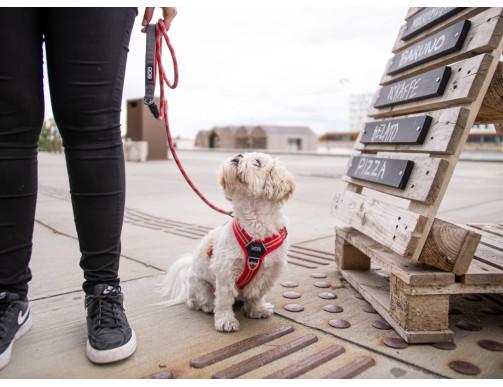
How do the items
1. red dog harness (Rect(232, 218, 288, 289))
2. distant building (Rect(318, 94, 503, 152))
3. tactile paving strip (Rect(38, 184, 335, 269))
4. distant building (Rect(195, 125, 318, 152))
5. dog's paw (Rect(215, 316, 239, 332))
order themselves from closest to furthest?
dog's paw (Rect(215, 316, 239, 332)) < red dog harness (Rect(232, 218, 288, 289)) < tactile paving strip (Rect(38, 184, 335, 269)) < distant building (Rect(318, 94, 503, 152)) < distant building (Rect(195, 125, 318, 152))

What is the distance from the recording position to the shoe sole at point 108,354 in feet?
5.27

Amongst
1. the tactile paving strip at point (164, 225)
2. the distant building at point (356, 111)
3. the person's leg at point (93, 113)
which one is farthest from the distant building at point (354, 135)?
the person's leg at point (93, 113)

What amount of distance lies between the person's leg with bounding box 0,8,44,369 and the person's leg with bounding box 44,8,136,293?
0.07m

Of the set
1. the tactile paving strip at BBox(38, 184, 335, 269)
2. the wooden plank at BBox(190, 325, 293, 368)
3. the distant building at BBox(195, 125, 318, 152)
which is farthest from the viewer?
the distant building at BBox(195, 125, 318, 152)

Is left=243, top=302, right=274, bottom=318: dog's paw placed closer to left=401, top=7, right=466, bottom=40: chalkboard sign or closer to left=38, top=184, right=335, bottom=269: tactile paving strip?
left=38, top=184, right=335, bottom=269: tactile paving strip

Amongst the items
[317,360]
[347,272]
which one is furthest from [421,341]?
[347,272]

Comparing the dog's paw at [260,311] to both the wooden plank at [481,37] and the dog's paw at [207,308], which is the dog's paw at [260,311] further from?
the wooden plank at [481,37]

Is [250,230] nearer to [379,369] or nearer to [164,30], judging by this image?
[379,369]

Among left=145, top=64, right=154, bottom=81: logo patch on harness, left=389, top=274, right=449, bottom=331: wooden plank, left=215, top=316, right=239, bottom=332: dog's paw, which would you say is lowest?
left=215, top=316, right=239, bottom=332: dog's paw

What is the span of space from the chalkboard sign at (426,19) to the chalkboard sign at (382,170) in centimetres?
82

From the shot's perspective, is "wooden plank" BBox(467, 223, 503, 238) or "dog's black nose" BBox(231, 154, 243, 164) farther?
"wooden plank" BBox(467, 223, 503, 238)

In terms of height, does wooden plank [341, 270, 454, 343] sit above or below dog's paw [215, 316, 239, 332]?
above

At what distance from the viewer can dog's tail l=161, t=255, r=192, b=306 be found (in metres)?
2.35

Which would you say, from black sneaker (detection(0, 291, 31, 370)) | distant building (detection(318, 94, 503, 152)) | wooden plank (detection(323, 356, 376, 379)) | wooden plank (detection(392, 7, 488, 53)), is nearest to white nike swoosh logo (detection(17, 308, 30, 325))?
black sneaker (detection(0, 291, 31, 370))
